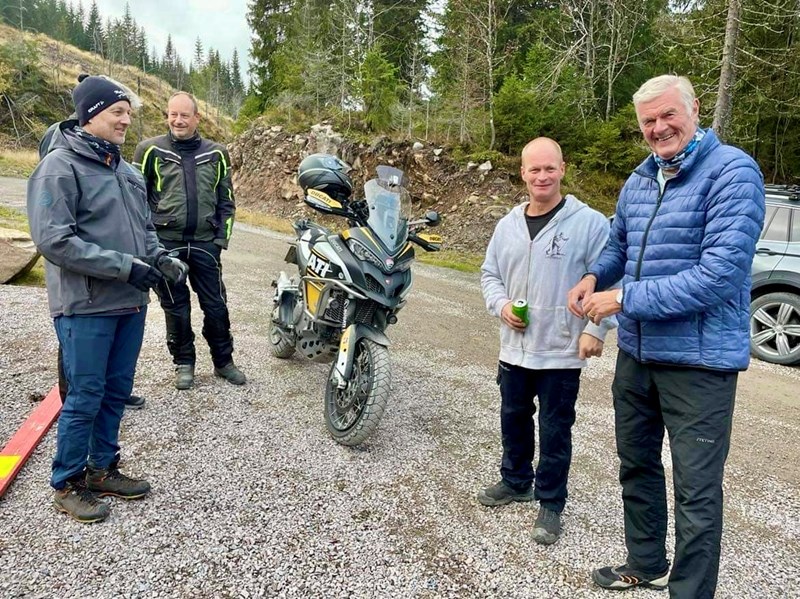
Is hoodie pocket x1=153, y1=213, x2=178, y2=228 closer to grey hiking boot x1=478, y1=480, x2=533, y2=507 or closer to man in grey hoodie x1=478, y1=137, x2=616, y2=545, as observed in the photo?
man in grey hoodie x1=478, y1=137, x2=616, y2=545

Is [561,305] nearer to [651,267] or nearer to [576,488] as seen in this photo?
[651,267]

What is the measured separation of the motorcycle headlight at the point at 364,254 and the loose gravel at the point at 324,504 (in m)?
1.19

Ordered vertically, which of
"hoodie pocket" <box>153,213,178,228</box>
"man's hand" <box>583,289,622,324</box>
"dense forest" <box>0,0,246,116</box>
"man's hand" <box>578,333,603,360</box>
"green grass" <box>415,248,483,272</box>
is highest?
"dense forest" <box>0,0,246,116</box>

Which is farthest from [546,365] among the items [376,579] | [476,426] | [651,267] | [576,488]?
[476,426]

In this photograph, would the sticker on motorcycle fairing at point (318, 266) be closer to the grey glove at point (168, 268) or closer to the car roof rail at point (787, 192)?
the grey glove at point (168, 268)

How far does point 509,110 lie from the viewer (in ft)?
50.5

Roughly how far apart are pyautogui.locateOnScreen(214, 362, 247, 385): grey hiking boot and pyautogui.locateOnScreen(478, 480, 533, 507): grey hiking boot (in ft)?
7.32

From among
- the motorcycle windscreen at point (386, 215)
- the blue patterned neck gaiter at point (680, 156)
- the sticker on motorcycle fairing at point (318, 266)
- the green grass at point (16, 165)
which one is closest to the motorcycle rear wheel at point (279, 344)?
the sticker on motorcycle fairing at point (318, 266)

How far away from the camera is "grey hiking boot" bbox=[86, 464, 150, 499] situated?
2.57m

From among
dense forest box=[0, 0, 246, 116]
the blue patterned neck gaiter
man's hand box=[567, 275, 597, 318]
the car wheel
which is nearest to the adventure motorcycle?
man's hand box=[567, 275, 597, 318]

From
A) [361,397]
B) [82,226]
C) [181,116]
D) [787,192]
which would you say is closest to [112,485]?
[82,226]

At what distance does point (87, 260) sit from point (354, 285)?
5.24ft

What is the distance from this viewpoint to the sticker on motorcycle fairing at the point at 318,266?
3680mm

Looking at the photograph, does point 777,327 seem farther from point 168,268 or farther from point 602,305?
point 168,268
